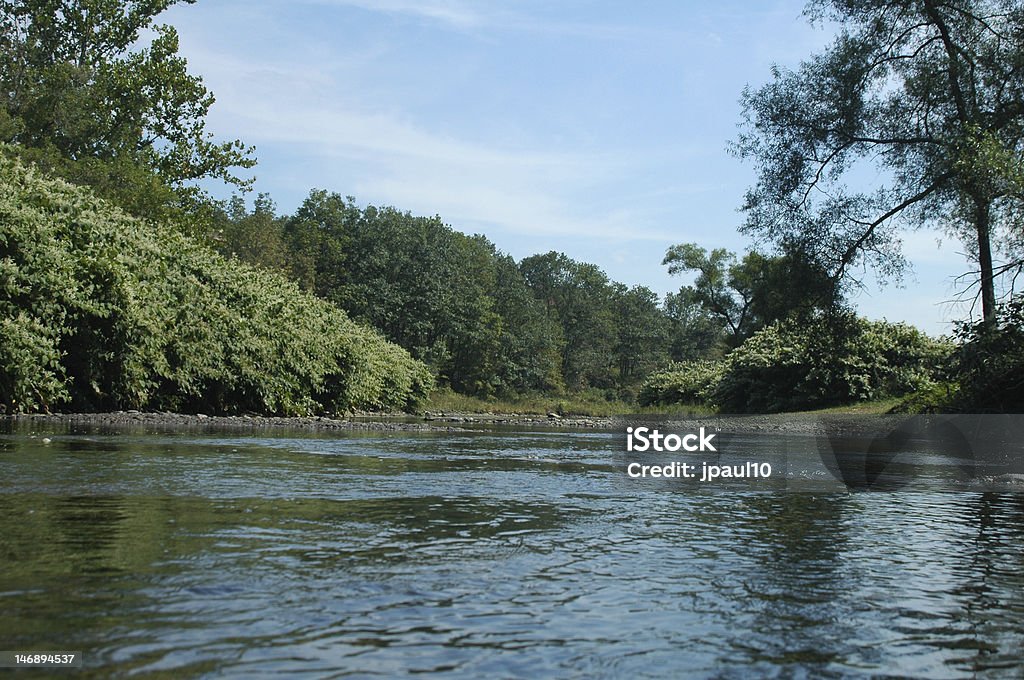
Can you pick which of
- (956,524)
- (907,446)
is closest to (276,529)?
(956,524)

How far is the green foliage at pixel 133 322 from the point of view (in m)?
14.6

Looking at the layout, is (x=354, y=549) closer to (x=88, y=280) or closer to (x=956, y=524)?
(x=956, y=524)

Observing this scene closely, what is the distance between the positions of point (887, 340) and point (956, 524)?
84.5 feet

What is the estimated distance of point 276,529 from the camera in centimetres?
579

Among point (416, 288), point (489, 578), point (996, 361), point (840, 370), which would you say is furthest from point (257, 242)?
point (489, 578)

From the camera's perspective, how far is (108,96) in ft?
137

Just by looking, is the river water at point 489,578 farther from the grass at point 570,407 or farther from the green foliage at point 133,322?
the grass at point 570,407

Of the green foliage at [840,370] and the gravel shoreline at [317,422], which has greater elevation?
the green foliage at [840,370]

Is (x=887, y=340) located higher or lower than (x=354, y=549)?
higher

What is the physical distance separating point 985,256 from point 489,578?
60.0 ft

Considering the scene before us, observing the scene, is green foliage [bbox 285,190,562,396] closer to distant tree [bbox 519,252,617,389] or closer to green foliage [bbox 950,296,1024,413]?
distant tree [bbox 519,252,617,389]

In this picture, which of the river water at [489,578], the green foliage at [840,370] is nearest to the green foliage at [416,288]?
the green foliage at [840,370]

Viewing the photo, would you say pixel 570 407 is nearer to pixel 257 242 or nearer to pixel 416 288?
pixel 416 288

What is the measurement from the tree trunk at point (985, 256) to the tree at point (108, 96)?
30538mm
